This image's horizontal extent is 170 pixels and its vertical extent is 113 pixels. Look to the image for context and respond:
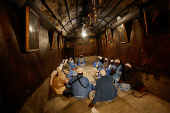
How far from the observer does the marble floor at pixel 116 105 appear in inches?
107

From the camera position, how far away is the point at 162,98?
10.3 ft

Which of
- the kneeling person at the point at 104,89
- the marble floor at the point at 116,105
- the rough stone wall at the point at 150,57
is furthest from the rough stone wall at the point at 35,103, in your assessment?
the rough stone wall at the point at 150,57

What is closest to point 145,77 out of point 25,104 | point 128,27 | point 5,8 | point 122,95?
point 122,95

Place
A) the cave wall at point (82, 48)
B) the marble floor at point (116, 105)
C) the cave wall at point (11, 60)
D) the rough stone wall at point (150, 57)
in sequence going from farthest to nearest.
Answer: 1. the cave wall at point (82, 48)
2. the rough stone wall at point (150, 57)
3. the marble floor at point (116, 105)
4. the cave wall at point (11, 60)

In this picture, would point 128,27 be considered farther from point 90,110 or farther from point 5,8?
point 5,8

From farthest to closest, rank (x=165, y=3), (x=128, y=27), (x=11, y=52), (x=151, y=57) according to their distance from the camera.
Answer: (x=128, y=27), (x=151, y=57), (x=165, y=3), (x=11, y=52)

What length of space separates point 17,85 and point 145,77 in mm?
5259

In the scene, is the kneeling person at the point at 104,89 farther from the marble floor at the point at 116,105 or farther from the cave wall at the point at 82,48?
the cave wall at the point at 82,48

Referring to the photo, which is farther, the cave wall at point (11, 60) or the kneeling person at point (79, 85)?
the kneeling person at point (79, 85)

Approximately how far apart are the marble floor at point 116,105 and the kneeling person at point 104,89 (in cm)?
23

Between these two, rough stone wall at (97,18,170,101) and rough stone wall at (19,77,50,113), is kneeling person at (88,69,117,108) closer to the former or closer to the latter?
rough stone wall at (19,77,50,113)

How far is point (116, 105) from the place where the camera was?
2.96 metres

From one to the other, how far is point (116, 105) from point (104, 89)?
0.82 meters

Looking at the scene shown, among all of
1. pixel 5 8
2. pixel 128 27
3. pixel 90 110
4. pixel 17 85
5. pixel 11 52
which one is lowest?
pixel 90 110
